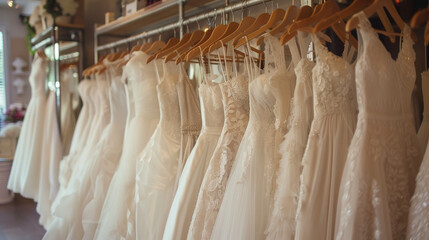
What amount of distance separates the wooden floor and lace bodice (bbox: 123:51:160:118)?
5.68 ft

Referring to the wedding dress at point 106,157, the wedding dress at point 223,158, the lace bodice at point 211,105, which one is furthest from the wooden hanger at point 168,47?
the wedding dress at point 106,157

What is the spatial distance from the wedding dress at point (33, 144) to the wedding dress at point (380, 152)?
3358 mm

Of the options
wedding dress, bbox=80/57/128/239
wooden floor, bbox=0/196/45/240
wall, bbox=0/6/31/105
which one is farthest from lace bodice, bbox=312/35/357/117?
wall, bbox=0/6/31/105

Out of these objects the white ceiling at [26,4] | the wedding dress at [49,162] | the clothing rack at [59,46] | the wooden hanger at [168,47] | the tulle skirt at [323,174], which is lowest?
the wedding dress at [49,162]

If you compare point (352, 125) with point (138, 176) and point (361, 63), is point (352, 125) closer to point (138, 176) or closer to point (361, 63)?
point (361, 63)

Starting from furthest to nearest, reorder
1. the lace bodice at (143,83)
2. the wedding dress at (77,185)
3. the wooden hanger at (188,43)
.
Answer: the wedding dress at (77,185)
the lace bodice at (143,83)
the wooden hanger at (188,43)

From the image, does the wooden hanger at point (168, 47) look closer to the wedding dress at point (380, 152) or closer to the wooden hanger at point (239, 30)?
the wooden hanger at point (239, 30)

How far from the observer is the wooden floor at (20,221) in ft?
10.8

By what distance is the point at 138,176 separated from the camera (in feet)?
6.48

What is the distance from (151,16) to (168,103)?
39.1 inches

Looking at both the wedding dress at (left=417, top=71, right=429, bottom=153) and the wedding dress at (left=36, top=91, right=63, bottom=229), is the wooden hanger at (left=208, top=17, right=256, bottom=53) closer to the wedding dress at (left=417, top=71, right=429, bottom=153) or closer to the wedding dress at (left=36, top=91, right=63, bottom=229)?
the wedding dress at (left=417, top=71, right=429, bottom=153)

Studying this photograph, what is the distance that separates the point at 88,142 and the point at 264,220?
71.0 inches

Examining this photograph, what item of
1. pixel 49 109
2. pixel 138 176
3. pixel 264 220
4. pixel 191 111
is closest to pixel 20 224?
pixel 49 109

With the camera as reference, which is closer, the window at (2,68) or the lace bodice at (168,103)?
the lace bodice at (168,103)
